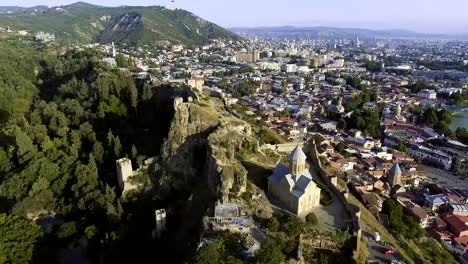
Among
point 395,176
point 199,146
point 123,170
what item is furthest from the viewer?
point 395,176

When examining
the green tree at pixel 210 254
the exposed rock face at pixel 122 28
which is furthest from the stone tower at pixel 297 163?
the exposed rock face at pixel 122 28

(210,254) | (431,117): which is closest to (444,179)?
(431,117)

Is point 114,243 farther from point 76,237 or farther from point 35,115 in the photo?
point 35,115

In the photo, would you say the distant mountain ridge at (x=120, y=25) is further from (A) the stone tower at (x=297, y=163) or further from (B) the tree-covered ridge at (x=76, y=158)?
(A) the stone tower at (x=297, y=163)

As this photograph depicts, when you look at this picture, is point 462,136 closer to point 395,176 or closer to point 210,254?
point 395,176

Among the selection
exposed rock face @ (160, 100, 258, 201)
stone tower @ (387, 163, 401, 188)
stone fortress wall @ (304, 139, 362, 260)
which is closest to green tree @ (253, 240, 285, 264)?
stone fortress wall @ (304, 139, 362, 260)
